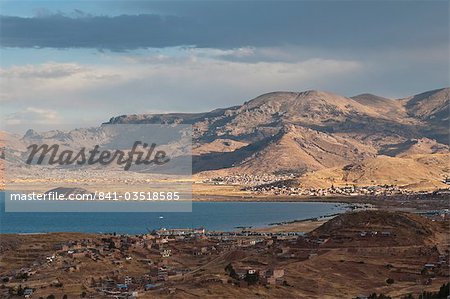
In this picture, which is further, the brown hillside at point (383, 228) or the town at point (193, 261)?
the brown hillside at point (383, 228)

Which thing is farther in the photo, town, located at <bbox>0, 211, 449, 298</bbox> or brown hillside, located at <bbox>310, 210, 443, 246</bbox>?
brown hillside, located at <bbox>310, 210, 443, 246</bbox>

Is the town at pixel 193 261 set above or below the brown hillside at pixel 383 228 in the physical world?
below

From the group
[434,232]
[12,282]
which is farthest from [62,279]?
[434,232]

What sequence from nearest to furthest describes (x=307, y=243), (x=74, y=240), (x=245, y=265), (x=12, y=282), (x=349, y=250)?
(x=12, y=282) → (x=245, y=265) → (x=349, y=250) → (x=307, y=243) → (x=74, y=240)

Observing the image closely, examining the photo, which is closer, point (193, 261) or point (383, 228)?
point (193, 261)

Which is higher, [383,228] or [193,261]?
[383,228]

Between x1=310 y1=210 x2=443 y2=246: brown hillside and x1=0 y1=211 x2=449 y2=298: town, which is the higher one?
x1=310 y1=210 x2=443 y2=246: brown hillside

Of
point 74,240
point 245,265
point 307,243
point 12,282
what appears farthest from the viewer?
point 74,240

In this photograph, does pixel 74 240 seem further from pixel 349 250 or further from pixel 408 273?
pixel 408 273

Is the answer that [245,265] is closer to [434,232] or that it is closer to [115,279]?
[115,279]

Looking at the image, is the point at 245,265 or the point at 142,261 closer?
the point at 245,265
